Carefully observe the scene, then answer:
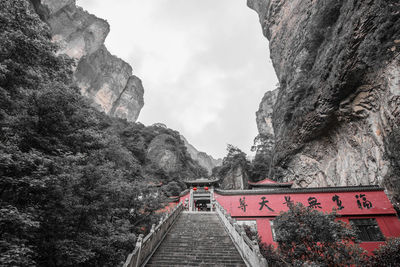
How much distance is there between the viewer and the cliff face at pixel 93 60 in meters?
31.9

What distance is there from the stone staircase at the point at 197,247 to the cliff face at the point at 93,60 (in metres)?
32.3

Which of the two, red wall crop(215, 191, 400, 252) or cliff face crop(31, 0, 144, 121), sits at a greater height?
cliff face crop(31, 0, 144, 121)

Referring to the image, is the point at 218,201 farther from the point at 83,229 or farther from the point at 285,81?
the point at 285,81

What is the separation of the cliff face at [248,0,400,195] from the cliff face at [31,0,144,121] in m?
32.1

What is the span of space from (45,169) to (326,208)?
13.3 m

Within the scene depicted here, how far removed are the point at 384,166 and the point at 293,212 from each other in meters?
7.09

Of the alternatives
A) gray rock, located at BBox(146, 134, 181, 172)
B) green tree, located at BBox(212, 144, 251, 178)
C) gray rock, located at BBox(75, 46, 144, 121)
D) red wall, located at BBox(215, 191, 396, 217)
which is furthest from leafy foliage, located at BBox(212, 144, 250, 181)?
gray rock, located at BBox(75, 46, 144, 121)

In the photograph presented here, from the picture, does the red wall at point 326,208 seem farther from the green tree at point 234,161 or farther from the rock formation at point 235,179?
the green tree at point 234,161

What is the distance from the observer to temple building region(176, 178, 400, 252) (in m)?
10.1

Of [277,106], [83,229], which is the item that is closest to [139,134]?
[277,106]

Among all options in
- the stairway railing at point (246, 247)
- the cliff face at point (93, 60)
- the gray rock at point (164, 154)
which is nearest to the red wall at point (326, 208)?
the stairway railing at point (246, 247)

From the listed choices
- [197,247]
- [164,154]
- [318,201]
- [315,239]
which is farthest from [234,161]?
[315,239]

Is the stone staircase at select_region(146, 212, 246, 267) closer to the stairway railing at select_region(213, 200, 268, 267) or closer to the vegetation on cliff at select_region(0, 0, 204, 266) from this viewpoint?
the stairway railing at select_region(213, 200, 268, 267)

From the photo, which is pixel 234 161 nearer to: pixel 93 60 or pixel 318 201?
pixel 318 201
